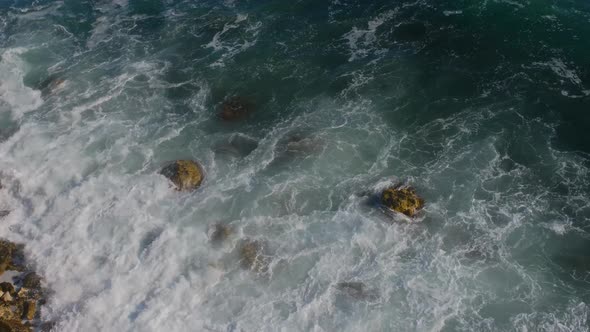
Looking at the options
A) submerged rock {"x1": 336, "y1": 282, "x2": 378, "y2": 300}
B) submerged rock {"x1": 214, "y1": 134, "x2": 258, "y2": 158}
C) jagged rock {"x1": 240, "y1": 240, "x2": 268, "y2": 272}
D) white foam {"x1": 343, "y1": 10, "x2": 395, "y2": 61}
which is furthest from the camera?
white foam {"x1": 343, "y1": 10, "x2": 395, "y2": 61}

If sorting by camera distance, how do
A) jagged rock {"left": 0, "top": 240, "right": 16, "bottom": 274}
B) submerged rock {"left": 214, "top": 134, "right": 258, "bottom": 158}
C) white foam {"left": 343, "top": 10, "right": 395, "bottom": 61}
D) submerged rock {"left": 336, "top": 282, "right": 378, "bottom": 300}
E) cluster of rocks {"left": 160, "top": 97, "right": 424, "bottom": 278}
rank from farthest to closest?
1. white foam {"left": 343, "top": 10, "right": 395, "bottom": 61}
2. submerged rock {"left": 214, "top": 134, "right": 258, "bottom": 158}
3. jagged rock {"left": 0, "top": 240, "right": 16, "bottom": 274}
4. cluster of rocks {"left": 160, "top": 97, "right": 424, "bottom": 278}
5. submerged rock {"left": 336, "top": 282, "right": 378, "bottom": 300}

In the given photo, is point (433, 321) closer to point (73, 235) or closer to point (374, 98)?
point (374, 98)

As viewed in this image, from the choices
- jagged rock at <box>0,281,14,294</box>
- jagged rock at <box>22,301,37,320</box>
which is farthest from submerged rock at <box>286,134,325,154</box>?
jagged rock at <box>0,281,14,294</box>

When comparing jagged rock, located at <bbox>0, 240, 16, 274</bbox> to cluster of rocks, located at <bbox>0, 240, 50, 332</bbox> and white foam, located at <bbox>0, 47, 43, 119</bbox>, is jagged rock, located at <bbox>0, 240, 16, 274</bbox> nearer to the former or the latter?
cluster of rocks, located at <bbox>0, 240, 50, 332</bbox>

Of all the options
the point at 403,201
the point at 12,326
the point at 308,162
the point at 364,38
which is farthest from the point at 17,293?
the point at 364,38

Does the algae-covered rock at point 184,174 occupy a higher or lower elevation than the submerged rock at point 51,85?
lower

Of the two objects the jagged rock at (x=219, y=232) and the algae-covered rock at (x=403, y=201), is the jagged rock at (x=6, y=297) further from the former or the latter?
the algae-covered rock at (x=403, y=201)

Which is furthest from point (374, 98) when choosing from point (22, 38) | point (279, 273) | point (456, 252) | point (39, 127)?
point (22, 38)

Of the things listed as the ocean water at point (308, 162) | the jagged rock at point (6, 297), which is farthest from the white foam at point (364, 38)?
the jagged rock at point (6, 297)
